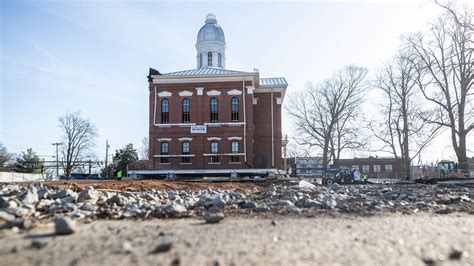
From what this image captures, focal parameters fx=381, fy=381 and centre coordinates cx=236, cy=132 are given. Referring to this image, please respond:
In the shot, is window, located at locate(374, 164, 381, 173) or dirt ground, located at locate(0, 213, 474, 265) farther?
window, located at locate(374, 164, 381, 173)

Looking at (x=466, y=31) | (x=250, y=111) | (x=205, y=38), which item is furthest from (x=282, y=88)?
(x=466, y=31)

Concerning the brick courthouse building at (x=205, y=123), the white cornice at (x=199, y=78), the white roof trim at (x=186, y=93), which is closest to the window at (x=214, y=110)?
the brick courthouse building at (x=205, y=123)

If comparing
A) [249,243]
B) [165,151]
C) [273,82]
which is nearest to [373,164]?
[273,82]

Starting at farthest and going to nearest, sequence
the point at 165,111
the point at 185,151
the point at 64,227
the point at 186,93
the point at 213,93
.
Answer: the point at 165,111 → the point at 186,93 → the point at 213,93 → the point at 185,151 → the point at 64,227

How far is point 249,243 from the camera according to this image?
452 cm

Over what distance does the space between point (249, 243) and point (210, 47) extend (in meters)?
40.5

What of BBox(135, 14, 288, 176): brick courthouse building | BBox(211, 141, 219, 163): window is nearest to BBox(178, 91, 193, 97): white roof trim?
BBox(135, 14, 288, 176): brick courthouse building

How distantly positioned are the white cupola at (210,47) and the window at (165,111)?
33.1 ft

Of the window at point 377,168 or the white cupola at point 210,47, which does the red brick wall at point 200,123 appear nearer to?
the white cupola at point 210,47

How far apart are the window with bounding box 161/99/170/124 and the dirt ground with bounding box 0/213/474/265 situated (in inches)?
1135

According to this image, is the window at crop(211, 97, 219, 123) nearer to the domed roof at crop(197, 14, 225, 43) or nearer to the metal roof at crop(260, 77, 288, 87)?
the metal roof at crop(260, 77, 288, 87)

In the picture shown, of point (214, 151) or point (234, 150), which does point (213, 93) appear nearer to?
point (214, 151)

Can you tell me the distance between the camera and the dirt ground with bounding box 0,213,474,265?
3783 mm

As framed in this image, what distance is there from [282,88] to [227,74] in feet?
20.2
